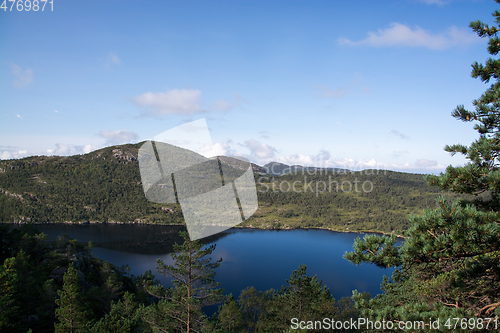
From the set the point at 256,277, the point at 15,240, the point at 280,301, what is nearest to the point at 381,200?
the point at 256,277

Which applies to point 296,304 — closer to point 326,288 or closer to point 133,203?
point 326,288

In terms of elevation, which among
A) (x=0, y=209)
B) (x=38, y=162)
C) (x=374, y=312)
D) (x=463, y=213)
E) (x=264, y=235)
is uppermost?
(x=38, y=162)

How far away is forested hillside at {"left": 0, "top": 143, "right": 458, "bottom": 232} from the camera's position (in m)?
142

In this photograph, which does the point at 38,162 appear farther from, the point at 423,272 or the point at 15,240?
the point at 423,272

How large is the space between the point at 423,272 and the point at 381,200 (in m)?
195

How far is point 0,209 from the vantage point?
135 metres

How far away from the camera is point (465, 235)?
4172mm

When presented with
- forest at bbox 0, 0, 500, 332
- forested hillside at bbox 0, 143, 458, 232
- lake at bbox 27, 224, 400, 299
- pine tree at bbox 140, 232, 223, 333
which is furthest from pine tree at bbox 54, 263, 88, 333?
forested hillside at bbox 0, 143, 458, 232

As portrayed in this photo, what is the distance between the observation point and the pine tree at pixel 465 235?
423 cm

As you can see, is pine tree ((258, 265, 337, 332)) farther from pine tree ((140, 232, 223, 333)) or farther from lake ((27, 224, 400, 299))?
lake ((27, 224, 400, 299))

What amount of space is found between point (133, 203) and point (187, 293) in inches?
6631

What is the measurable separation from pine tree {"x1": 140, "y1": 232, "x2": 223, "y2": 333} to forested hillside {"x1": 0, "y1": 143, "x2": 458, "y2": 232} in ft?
426

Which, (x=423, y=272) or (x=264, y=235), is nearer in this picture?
(x=423, y=272)

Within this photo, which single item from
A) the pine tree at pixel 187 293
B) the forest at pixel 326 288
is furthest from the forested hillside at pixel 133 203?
the pine tree at pixel 187 293
